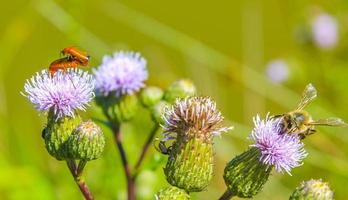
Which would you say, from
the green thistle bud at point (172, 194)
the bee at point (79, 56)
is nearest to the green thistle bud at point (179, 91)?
the bee at point (79, 56)

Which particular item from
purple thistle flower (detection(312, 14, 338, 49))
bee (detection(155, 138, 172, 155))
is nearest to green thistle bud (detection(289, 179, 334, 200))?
bee (detection(155, 138, 172, 155))

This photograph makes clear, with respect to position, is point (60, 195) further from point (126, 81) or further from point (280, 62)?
point (280, 62)

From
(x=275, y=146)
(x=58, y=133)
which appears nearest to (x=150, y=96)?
(x=58, y=133)

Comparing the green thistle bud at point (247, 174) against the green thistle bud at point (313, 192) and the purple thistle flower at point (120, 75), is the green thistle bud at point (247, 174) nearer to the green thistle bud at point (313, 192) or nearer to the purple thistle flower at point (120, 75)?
the green thistle bud at point (313, 192)

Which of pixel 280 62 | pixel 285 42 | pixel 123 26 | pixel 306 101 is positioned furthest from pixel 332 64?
pixel 306 101

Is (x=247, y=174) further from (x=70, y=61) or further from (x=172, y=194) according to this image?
(x=70, y=61)

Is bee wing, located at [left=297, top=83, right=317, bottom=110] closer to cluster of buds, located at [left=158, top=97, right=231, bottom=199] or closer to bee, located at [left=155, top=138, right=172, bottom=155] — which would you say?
cluster of buds, located at [left=158, top=97, right=231, bottom=199]
